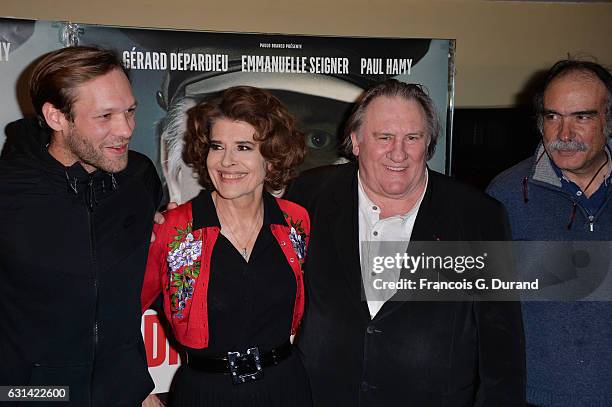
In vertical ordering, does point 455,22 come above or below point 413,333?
above

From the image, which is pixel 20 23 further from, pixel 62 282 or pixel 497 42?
pixel 497 42

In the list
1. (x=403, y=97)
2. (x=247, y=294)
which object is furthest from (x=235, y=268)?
(x=403, y=97)

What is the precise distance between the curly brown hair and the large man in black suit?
24 cm

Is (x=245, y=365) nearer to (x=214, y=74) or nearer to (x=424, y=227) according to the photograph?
(x=424, y=227)

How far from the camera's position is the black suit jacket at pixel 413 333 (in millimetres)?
2080

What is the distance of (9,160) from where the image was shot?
6.02 feet

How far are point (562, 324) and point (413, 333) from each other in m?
0.55

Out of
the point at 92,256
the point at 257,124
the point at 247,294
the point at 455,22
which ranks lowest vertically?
the point at 247,294

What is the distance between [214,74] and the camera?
287cm

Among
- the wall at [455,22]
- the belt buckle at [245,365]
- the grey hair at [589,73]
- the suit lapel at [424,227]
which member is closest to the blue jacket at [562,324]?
the grey hair at [589,73]

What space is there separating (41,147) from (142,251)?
446 mm

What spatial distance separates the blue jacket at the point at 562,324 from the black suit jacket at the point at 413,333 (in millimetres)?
116

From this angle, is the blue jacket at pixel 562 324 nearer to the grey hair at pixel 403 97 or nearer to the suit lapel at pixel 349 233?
the grey hair at pixel 403 97

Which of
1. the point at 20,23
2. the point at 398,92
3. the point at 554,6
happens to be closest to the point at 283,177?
the point at 398,92
